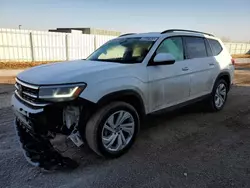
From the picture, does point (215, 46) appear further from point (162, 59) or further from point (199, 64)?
point (162, 59)

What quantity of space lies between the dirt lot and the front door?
2.06 feet

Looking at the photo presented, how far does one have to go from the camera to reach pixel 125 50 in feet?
13.4

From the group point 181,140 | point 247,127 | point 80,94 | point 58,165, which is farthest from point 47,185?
point 247,127

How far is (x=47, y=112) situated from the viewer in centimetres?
276

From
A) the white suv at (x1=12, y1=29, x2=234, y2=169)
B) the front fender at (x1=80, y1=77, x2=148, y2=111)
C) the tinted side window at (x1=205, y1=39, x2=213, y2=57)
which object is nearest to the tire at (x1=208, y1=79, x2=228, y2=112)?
the tinted side window at (x1=205, y1=39, x2=213, y2=57)

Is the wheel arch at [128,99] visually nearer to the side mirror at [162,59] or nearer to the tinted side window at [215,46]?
the side mirror at [162,59]

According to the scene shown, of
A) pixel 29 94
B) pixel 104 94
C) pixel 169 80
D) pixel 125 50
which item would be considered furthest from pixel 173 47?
pixel 29 94

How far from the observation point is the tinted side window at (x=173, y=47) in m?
3.93

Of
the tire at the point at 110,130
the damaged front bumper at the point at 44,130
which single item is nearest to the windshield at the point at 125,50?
the tire at the point at 110,130

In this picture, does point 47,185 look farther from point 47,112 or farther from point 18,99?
point 18,99

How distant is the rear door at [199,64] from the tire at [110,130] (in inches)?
66.3

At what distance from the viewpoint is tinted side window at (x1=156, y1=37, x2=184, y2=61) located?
393 centimetres

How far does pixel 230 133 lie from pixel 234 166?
1.24m

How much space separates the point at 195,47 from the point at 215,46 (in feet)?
3.11
